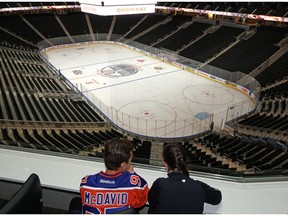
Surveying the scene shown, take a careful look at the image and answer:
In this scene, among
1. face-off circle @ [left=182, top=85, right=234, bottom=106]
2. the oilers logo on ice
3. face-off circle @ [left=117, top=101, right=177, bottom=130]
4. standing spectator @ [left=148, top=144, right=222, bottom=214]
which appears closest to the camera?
standing spectator @ [left=148, top=144, right=222, bottom=214]

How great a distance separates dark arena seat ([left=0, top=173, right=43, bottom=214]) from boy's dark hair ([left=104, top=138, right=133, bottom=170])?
573 millimetres

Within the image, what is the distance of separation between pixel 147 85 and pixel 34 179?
17.5 m

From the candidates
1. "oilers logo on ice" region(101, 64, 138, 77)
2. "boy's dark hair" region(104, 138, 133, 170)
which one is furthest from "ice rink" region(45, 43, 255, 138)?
"boy's dark hair" region(104, 138, 133, 170)

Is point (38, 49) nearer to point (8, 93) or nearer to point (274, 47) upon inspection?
point (8, 93)

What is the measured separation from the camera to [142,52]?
2798 cm

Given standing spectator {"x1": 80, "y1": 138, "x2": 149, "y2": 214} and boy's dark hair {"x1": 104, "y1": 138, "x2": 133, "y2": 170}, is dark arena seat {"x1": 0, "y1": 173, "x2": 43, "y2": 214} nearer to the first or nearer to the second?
standing spectator {"x1": 80, "y1": 138, "x2": 149, "y2": 214}

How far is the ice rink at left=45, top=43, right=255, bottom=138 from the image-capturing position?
46.0 feet

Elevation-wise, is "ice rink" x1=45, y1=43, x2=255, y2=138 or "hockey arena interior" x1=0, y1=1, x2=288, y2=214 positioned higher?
"hockey arena interior" x1=0, y1=1, x2=288, y2=214

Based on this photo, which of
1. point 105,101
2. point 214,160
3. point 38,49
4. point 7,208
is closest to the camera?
point 7,208

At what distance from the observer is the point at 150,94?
17594 mm

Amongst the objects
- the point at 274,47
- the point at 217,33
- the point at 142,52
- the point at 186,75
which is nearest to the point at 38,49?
the point at 142,52

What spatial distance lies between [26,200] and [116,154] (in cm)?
75

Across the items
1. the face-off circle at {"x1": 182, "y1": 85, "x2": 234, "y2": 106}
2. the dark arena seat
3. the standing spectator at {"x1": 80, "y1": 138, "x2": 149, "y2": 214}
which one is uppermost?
the dark arena seat

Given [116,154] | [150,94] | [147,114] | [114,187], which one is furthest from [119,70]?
[114,187]
